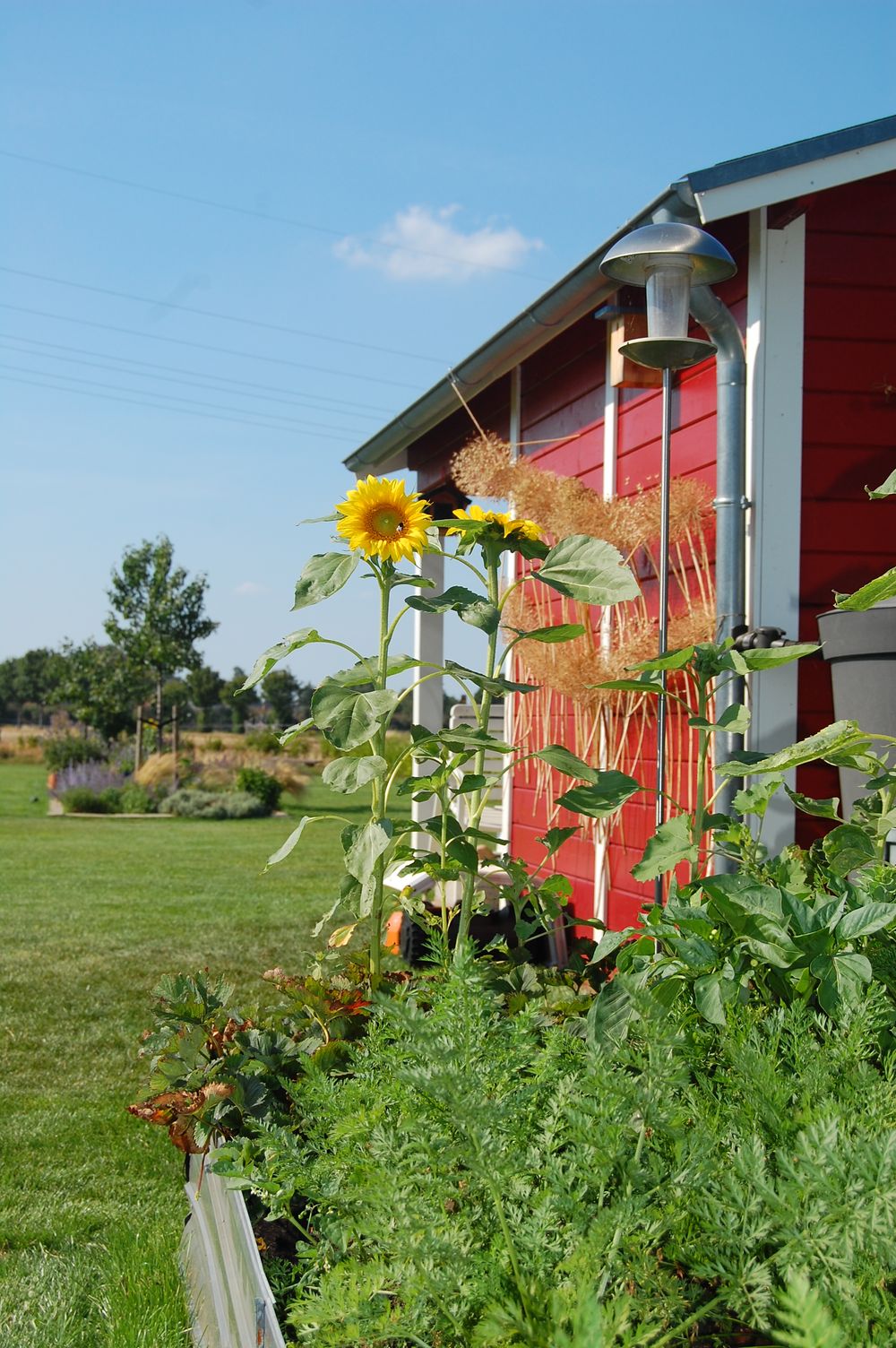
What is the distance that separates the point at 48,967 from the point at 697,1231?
482cm

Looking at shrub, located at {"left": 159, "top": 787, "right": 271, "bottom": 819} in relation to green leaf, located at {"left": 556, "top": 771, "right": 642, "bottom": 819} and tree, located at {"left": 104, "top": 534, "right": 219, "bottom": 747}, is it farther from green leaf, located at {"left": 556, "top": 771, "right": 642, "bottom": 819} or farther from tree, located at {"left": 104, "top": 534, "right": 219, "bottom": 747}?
green leaf, located at {"left": 556, "top": 771, "right": 642, "bottom": 819}

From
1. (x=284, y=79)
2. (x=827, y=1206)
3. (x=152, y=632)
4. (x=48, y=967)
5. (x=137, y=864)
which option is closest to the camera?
(x=827, y=1206)

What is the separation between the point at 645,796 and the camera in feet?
13.7

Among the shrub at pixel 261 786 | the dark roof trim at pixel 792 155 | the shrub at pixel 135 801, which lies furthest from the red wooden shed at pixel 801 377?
the shrub at pixel 135 801

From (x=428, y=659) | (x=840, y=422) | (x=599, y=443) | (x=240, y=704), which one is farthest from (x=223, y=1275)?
(x=240, y=704)

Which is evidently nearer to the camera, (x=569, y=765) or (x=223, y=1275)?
(x=223, y=1275)

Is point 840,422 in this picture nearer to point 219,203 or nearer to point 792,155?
point 792,155

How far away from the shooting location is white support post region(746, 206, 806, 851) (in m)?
3.32

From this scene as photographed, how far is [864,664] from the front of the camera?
9.53ft

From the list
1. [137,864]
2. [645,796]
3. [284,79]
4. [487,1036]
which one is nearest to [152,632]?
[137,864]

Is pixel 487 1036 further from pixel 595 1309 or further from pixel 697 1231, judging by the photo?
pixel 595 1309

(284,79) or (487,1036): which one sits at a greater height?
(284,79)

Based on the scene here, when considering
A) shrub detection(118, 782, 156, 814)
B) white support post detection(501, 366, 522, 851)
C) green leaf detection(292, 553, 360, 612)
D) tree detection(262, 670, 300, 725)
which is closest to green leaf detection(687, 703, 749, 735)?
green leaf detection(292, 553, 360, 612)

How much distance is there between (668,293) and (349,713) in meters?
1.59
